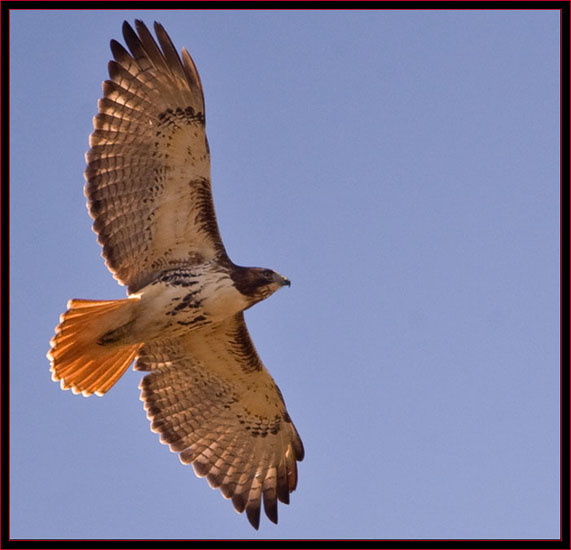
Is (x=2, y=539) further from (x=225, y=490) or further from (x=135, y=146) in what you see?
(x=135, y=146)

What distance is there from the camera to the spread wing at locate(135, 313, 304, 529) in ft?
37.6

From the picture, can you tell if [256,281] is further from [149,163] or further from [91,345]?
[91,345]

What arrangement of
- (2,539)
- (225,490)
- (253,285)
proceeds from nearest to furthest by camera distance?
(2,539)
(253,285)
(225,490)

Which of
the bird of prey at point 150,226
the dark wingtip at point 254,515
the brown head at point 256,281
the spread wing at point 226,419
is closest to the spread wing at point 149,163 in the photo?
the bird of prey at point 150,226

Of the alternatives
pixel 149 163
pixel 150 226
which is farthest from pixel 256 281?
pixel 149 163

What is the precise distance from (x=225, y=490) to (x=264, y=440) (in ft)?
2.21

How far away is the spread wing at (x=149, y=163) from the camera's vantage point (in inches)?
416

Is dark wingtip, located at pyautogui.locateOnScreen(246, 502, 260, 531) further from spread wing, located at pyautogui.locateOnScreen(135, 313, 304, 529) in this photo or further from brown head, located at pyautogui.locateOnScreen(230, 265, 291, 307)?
brown head, located at pyautogui.locateOnScreen(230, 265, 291, 307)

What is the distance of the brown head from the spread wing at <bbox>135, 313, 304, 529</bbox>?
110cm

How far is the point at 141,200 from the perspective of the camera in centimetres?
1066

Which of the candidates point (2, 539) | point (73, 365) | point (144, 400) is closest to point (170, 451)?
point (144, 400)

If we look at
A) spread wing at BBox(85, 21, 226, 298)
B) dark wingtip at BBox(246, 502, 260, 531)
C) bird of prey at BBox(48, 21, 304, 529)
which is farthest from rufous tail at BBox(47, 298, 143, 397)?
dark wingtip at BBox(246, 502, 260, 531)

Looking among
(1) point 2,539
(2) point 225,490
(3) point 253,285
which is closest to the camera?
(1) point 2,539

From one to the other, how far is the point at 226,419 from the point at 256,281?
208 cm
